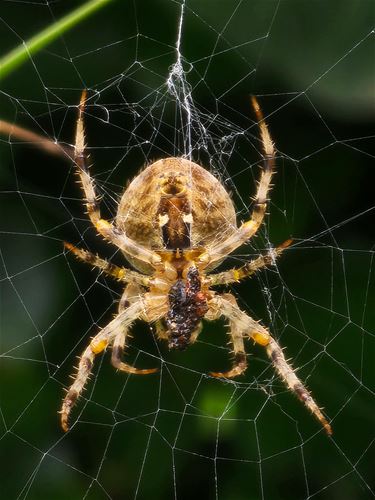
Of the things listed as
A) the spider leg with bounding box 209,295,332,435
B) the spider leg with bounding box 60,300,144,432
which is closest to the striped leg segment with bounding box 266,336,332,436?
the spider leg with bounding box 209,295,332,435

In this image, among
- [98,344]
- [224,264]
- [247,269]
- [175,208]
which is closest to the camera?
[175,208]

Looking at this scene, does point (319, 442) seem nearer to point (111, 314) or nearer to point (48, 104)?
point (111, 314)

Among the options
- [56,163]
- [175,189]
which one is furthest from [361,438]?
[56,163]

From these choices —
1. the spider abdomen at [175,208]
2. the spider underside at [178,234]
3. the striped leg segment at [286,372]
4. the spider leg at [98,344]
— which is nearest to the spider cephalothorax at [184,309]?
the spider underside at [178,234]

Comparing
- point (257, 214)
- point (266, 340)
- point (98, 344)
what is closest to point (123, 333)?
point (98, 344)

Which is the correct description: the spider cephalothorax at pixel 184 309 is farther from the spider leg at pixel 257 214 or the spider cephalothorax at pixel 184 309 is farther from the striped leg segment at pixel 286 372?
the striped leg segment at pixel 286 372

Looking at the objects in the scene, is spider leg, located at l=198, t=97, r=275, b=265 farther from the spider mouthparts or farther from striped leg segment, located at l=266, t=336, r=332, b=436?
striped leg segment, located at l=266, t=336, r=332, b=436

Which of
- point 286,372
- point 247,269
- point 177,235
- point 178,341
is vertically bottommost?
point 286,372

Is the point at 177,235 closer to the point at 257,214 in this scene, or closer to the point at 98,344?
the point at 257,214
